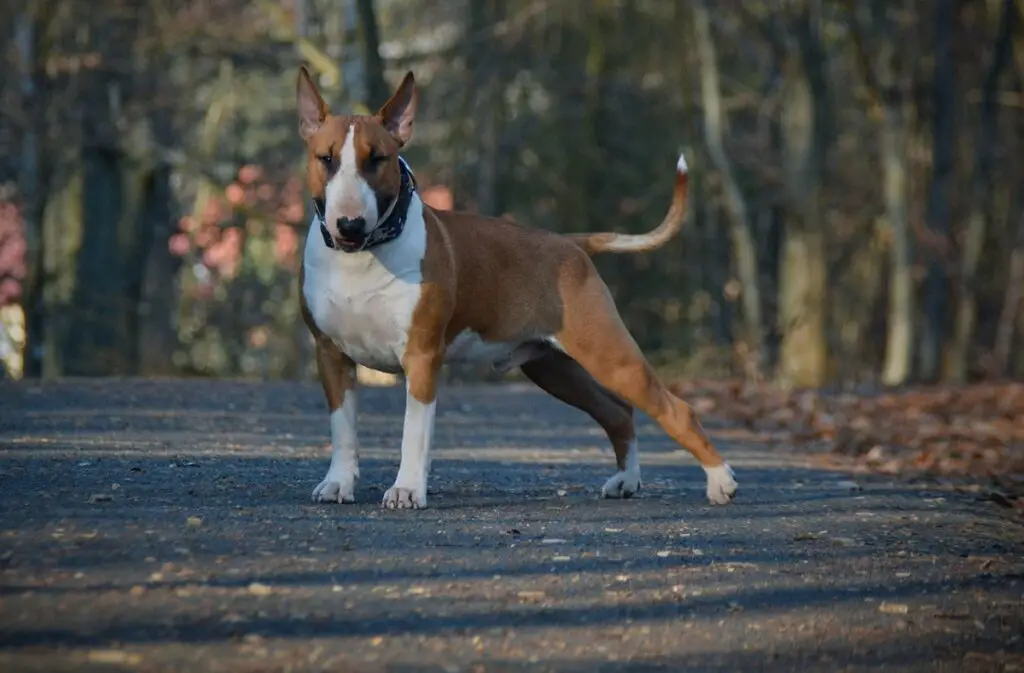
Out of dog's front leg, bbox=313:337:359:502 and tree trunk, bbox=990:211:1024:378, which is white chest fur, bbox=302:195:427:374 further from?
tree trunk, bbox=990:211:1024:378

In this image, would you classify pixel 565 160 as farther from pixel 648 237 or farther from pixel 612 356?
pixel 612 356

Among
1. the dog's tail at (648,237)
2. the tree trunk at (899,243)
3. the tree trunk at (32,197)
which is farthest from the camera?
the tree trunk at (899,243)

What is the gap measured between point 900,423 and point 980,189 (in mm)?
14878

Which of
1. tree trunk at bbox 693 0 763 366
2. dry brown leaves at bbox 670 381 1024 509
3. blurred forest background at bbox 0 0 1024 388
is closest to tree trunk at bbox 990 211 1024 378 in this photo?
blurred forest background at bbox 0 0 1024 388

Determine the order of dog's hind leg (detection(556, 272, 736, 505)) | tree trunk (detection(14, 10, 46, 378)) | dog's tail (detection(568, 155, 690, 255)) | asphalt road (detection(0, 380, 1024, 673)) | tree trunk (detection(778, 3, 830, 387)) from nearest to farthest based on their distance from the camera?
asphalt road (detection(0, 380, 1024, 673)) → dog's hind leg (detection(556, 272, 736, 505)) → dog's tail (detection(568, 155, 690, 255)) → tree trunk (detection(778, 3, 830, 387)) → tree trunk (detection(14, 10, 46, 378))

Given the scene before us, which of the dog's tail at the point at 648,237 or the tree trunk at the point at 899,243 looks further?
the tree trunk at the point at 899,243

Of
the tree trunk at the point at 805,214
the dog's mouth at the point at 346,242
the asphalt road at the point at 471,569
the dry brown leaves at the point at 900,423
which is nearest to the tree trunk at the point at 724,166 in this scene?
the tree trunk at the point at 805,214

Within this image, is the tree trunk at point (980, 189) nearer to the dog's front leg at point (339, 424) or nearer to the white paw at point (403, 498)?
the dog's front leg at point (339, 424)

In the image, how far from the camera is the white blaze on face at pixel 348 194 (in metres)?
8.30

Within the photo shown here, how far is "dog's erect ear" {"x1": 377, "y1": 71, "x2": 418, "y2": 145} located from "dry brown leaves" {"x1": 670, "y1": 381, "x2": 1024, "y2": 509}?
13.9 ft

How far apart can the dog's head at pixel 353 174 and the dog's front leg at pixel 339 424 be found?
70 cm

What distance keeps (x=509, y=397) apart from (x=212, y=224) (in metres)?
10.2

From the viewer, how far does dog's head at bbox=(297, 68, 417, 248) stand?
8320 millimetres

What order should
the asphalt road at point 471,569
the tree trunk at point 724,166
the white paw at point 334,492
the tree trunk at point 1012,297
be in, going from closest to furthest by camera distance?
the asphalt road at point 471,569, the white paw at point 334,492, the tree trunk at point 724,166, the tree trunk at point 1012,297
